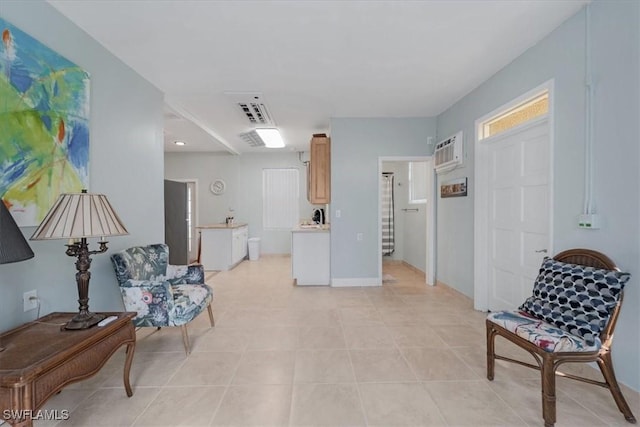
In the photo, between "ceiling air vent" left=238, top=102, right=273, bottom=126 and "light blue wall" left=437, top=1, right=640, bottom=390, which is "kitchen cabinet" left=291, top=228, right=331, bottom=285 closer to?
"ceiling air vent" left=238, top=102, right=273, bottom=126

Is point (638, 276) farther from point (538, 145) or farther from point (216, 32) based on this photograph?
point (216, 32)

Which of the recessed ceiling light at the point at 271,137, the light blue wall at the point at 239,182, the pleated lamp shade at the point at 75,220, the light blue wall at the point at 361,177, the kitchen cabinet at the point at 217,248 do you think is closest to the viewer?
the pleated lamp shade at the point at 75,220

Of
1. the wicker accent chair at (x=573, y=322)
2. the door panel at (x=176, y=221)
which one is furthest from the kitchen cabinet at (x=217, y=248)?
the wicker accent chair at (x=573, y=322)

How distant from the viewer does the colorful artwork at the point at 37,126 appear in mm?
1753

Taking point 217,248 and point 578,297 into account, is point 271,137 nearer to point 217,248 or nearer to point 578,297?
point 217,248

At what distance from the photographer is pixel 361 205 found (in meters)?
4.72

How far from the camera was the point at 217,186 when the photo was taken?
7.47m

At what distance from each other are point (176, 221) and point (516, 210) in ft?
16.7

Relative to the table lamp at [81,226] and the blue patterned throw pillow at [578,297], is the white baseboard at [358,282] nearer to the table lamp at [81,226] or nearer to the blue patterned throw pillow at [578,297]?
the blue patterned throw pillow at [578,297]

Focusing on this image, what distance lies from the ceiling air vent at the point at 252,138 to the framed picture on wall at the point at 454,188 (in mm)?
3358

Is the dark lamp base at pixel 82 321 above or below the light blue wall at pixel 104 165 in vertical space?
below

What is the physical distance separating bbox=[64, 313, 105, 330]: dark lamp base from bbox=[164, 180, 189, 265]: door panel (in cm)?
357

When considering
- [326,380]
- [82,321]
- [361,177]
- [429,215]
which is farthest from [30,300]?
[429,215]

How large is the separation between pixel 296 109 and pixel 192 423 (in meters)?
3.74
